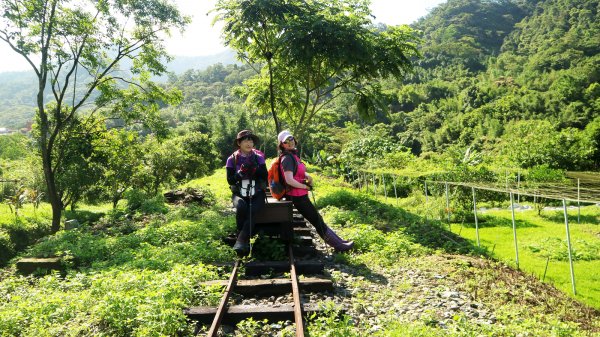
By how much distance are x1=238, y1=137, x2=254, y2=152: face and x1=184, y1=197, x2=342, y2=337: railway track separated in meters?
1.03

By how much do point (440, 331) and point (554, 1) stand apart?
147411mm

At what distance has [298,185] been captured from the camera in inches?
265

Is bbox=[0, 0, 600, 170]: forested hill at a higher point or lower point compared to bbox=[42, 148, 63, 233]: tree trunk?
higher

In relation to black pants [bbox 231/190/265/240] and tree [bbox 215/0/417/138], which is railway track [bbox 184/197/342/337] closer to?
black pants [bbox 231/190/265/240]

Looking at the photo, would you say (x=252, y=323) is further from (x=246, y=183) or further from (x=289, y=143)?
(x=289, y=143)

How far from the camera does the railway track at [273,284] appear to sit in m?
4.37

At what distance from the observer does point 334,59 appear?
13281mm

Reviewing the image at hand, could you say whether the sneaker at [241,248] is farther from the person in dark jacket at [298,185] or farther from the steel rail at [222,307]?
the person in dark jacket at [298,185]

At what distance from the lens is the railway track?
4371 millimetres

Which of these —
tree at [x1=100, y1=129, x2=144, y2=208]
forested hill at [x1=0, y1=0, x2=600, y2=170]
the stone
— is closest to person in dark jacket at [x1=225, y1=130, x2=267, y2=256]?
the stone

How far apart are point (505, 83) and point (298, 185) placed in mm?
74470

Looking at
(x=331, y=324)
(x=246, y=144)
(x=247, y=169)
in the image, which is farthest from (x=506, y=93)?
(x=331, y=324)

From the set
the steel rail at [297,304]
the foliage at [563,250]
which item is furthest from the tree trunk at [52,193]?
the foliage at [563,250]

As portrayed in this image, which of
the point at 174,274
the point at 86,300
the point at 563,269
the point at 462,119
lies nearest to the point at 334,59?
the point at 563,269
